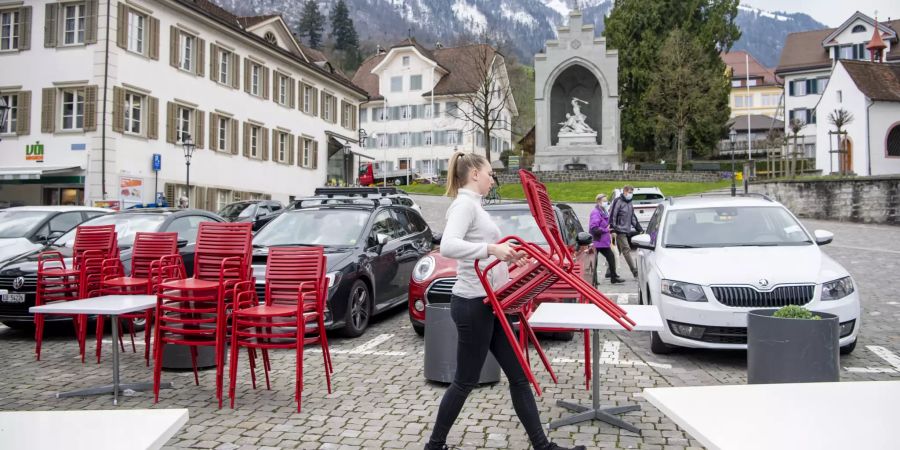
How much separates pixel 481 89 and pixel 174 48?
3564 cm

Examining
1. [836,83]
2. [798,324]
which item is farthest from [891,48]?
[798,324]

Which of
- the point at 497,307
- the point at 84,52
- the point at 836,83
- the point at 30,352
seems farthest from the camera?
the point at 836,83

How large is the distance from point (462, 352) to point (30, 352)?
6672 mm

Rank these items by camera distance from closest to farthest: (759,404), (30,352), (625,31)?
(759,404)
(30,352)
(625,31)

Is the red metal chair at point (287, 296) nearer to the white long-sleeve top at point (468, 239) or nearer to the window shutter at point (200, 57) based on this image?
the white long-sleeve top at point (468, 239)

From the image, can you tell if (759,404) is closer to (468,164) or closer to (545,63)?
(468,164)

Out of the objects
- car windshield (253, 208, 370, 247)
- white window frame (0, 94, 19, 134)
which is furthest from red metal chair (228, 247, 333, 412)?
white window frame (0, 94, 19, 134)

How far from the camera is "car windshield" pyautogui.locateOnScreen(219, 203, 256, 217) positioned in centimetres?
2277

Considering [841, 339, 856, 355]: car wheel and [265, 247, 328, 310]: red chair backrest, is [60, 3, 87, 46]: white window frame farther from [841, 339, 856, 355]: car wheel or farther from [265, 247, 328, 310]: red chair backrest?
[841, 339, 856, 355]: car wheel

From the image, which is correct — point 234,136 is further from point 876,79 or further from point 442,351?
point 876,79

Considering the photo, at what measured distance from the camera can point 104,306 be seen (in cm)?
594

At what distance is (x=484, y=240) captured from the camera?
14.5 ft

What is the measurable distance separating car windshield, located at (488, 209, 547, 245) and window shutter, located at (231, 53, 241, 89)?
89.2 ft

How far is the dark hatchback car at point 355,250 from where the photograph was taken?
901 centimetres
